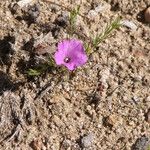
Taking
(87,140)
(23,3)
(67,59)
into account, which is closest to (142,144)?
(87,140)

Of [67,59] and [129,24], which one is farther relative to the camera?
[129,24]

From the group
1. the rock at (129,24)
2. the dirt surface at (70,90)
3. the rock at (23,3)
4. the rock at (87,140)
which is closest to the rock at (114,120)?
the dirt surface at (70,90)

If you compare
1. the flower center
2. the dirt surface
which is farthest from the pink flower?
the dirt surface

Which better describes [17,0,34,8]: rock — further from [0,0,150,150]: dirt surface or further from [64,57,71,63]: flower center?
[64,57,71,63]: flower center

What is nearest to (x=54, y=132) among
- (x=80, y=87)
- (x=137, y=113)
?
(x=80, y=87)

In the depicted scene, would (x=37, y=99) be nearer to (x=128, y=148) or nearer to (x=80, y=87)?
(x=80, y=87)

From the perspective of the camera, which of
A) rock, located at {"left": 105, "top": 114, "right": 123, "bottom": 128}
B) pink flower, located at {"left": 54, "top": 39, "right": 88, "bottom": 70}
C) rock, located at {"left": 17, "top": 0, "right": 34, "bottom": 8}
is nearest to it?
pink flower, located at {"left": 54, "top": 39, "right": 88, "bottom": 70}

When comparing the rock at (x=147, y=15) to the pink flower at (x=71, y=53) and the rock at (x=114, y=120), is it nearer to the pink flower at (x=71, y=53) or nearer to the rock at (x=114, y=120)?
the pink flower at (x=71, y=53)

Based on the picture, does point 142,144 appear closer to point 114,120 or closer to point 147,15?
point 114,120
